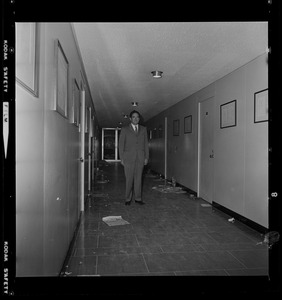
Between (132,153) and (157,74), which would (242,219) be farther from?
(157,74)

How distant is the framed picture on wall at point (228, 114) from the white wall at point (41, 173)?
9.39ft

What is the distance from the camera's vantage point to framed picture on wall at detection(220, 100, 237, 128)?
4.13 meters

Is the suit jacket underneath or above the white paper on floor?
above

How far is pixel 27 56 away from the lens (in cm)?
132

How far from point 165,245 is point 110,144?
53.7ft

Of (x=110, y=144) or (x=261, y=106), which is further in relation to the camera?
(x=110, y=144)

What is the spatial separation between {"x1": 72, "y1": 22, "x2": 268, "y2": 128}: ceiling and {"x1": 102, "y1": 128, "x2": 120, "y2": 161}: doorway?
1321 centimetres

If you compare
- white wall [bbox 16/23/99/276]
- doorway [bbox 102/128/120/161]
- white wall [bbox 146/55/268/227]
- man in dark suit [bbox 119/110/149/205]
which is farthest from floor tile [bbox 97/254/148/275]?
doorway [bbox 102/128/120/161]

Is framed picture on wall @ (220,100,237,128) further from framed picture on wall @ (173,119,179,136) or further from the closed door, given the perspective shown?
framed picture on wall @ (173,119,179,136)

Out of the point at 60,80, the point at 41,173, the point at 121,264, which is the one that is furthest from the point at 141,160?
the point at 41,173

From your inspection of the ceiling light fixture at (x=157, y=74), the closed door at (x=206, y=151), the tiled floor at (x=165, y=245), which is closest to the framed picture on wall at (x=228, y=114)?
the closed door at (x=206, y=151)

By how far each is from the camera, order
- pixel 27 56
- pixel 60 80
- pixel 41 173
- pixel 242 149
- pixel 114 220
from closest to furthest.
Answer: pixel 27 56, pixel 41 173, pixel 60 80, pixel 114 220, pixel 242 149

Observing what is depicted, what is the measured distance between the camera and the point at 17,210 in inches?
44.6
